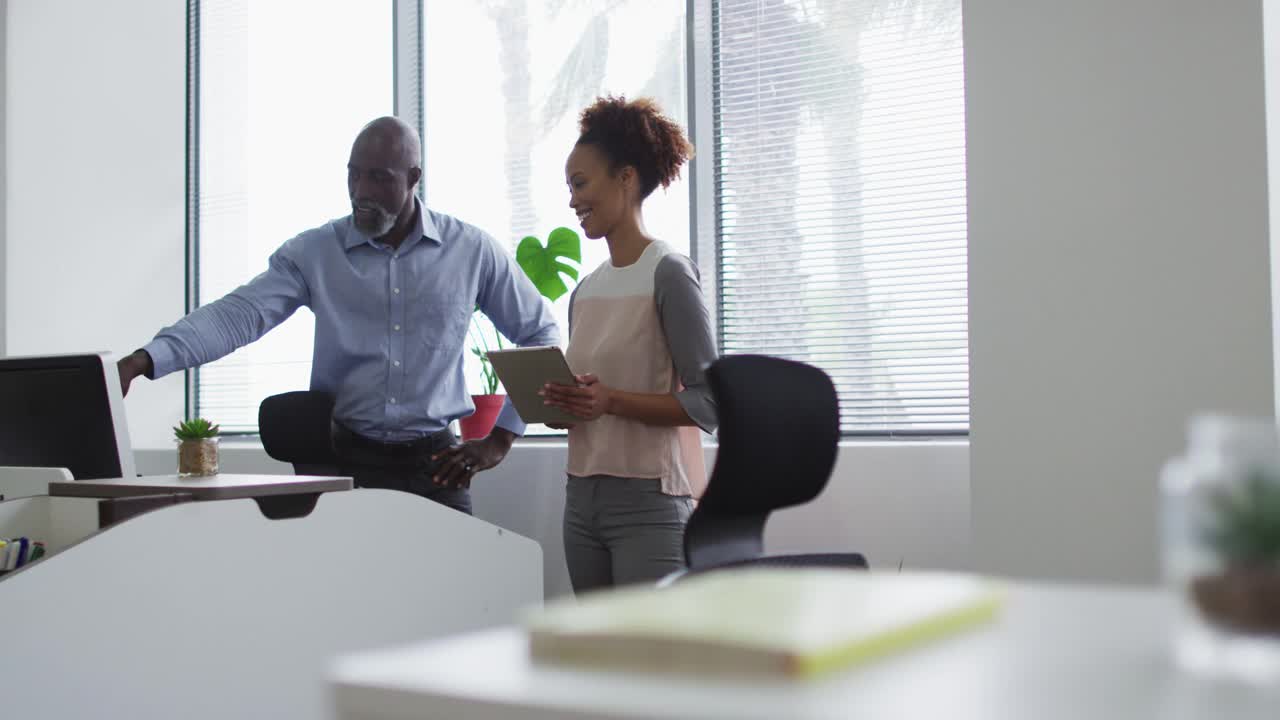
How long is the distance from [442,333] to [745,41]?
1.60 meters

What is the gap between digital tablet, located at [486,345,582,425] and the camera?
8.04ft

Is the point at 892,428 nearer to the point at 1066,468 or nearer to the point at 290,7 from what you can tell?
the point at 1066,468

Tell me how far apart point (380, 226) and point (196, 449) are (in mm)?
930

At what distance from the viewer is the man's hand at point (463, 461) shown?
9.55 feet

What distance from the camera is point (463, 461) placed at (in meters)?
2.93

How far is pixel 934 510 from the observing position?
305 cm

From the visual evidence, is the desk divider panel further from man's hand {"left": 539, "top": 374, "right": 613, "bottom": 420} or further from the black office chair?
the black office chair

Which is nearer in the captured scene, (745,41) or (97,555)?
(97,555)

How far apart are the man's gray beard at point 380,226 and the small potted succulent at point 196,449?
0.87 meters

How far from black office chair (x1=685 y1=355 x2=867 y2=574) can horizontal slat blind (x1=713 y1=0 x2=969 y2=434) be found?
167cm

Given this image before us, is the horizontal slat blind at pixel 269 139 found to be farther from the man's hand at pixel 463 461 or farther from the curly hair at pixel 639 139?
the curly hair at pixel 639 139

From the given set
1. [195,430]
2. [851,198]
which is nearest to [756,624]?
[195,430]

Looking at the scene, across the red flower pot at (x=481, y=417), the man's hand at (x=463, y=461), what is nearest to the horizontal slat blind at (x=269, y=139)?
the red flower pot at (x=481, y=417)

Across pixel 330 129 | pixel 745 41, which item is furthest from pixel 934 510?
pixel 330 129
